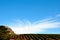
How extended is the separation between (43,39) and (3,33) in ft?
38.4

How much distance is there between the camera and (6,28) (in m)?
66.8

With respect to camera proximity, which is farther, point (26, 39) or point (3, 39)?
point (26, 39)

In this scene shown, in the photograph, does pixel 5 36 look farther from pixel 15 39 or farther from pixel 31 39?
pixel 31 39

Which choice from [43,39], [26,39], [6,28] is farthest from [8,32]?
[43,39]

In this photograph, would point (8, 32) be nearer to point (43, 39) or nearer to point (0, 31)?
point (0, 31)

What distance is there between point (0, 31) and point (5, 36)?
88.6 inches

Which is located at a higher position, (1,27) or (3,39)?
(1,27)

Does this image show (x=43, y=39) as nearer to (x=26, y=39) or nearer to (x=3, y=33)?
(x=26, y=39)

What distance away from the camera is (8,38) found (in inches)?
2547

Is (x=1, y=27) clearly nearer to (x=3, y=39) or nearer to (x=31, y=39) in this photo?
(x=3, y=39)

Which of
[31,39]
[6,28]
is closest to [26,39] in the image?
[31,39]

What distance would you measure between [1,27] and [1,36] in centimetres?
422

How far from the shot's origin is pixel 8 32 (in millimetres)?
66250

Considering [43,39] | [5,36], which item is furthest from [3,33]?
[43,39]
